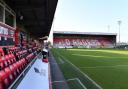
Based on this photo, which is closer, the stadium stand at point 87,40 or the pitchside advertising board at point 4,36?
the pitchside advertising board at point 4,36

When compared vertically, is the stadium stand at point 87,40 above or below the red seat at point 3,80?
above

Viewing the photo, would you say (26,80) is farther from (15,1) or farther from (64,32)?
(64,32)

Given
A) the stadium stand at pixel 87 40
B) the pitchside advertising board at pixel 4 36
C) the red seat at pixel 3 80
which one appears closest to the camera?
the red seat at pixel 3 80

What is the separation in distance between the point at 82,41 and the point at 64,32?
7.44 m

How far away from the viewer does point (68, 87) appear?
365 inches

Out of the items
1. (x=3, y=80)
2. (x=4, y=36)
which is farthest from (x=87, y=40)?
(x=3, y=80)

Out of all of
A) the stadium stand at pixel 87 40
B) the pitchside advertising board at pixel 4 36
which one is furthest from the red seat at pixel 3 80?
the stadium stand at pixel 87 40

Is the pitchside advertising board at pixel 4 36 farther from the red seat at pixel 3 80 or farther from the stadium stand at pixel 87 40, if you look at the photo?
the stadium stand at pixel 87 40

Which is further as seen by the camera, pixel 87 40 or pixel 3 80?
pixel 87 40

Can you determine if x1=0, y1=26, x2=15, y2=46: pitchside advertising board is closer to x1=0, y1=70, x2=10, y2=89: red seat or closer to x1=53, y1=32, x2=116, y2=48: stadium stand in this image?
x1=0, y1=70, x2=10, y2=89: red seat

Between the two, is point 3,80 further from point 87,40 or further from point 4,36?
point 87,40

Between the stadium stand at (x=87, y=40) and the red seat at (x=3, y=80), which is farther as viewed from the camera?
the stadium stand at (x=87, y=40)

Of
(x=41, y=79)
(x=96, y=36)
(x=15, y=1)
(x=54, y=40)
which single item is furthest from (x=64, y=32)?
(x=41, y=79)

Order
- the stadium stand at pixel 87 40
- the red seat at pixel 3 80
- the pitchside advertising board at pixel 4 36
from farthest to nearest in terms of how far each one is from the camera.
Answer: the stadium stand at pixel 87 40 < the pitchside advertising board at pixel 4 36 < the red seat at pixel 3 80
